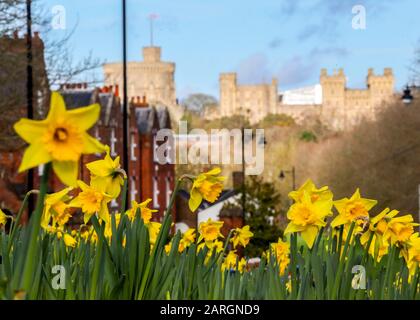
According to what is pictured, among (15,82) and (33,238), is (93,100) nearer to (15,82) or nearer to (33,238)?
(15,82)

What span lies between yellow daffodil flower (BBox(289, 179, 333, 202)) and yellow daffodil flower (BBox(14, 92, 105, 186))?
175 cm

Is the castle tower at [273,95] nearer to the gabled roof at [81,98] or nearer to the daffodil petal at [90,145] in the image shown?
the gabled roof at [81,98]

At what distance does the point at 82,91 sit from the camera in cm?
4019

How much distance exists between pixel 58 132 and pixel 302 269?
1515mm

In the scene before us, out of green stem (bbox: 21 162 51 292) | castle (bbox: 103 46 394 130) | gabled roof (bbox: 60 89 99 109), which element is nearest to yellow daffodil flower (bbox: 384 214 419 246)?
green stem (bbox: 21 162 51 292)

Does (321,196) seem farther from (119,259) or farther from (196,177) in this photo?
(119,259)

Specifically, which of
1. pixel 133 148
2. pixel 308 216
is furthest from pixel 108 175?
pixel 133 148

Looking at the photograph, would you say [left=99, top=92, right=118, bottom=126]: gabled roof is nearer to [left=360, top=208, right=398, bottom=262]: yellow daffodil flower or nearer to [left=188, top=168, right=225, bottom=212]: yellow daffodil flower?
[left=360, top=208, right=398, bottom=262]: yellow daffodil flower

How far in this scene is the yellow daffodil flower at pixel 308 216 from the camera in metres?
4.29

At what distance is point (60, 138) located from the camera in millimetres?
2725

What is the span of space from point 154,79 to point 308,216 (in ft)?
344

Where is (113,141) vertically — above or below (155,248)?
above
